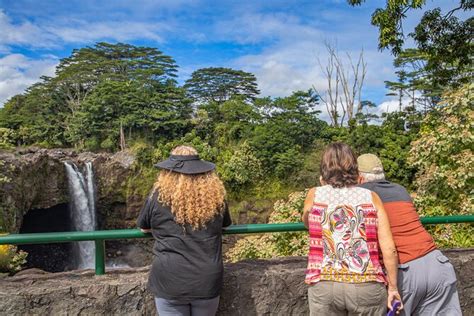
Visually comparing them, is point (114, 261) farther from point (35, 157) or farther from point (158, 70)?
point (158, 70)

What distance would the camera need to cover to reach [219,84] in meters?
30.9

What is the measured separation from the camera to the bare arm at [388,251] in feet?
6.18

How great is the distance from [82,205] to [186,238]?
19450mm

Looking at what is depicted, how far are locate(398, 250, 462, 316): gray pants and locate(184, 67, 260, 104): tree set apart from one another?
2852 centimetres

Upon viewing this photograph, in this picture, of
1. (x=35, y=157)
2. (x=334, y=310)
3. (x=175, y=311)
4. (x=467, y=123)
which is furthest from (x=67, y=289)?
(x=35, y=157)

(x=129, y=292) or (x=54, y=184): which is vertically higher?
(x=129, y=292)

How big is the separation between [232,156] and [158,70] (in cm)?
912

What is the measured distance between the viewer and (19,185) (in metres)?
15.6

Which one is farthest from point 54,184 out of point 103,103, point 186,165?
point 186,165

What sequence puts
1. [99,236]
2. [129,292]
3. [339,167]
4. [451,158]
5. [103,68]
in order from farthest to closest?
1. [103,68]
2. [451,158]
3. [129,292]
4. [99,236]
5. [339,167]

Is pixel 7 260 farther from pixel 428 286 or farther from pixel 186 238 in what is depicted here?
pixel 428 286

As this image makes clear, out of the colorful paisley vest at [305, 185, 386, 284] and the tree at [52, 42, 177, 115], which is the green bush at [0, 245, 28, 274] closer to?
the colorful paisley vest at [305, 185, 386, 284]

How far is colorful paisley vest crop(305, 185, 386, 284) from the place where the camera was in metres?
1.84

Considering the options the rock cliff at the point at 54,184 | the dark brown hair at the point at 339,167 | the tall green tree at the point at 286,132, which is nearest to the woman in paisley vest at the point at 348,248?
the dark brown hair at the point at 339,167
